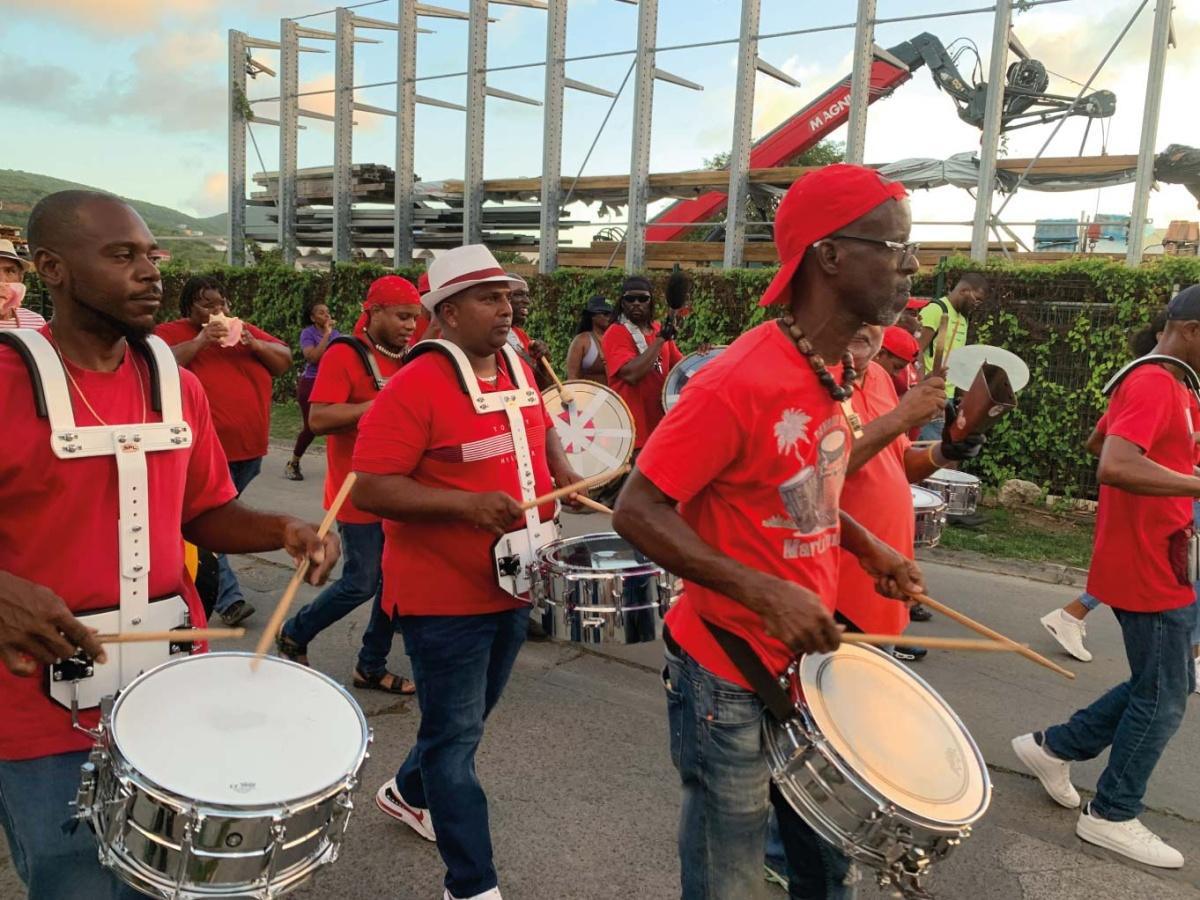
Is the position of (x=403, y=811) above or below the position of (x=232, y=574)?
below

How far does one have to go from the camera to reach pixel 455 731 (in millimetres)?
3062

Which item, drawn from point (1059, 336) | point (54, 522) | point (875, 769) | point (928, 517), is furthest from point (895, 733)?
point (1059, 336)

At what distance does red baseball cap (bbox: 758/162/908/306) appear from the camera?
221cm

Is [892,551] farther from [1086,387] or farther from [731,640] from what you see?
[1086,387]

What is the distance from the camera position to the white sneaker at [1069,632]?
18.6 feet

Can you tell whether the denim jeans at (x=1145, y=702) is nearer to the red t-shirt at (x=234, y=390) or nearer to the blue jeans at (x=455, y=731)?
the blue jeans at (x=455, y=731)

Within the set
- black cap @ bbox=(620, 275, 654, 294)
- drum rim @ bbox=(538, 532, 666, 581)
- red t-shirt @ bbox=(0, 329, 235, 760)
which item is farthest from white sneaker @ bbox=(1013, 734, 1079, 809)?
black cap @ bbox=(620, 275, 654, 294)

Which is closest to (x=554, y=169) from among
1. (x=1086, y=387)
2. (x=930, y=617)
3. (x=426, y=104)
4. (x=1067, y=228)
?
(x=426, y=104)

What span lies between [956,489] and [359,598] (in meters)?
3.60

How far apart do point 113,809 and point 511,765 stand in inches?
96.8

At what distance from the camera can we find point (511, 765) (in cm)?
423

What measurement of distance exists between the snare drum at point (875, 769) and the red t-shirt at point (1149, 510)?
5.09 ft

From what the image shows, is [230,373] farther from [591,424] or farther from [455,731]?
[455,731]

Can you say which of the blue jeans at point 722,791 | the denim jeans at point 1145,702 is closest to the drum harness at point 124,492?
the blue jeans at point 722,791
